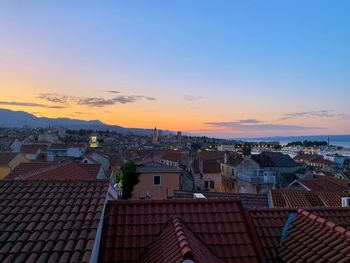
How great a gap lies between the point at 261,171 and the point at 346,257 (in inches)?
1616

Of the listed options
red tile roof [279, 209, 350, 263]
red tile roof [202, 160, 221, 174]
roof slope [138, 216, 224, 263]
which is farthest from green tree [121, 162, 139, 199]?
red tile roof [279, 209, 350, 263]

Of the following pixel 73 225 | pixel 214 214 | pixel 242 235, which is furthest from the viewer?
pixel 214 214

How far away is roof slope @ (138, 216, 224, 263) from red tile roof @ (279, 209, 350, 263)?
1.40 metres

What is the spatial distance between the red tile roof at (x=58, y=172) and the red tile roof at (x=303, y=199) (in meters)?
11.0

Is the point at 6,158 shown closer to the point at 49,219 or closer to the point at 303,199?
the point at 303,199

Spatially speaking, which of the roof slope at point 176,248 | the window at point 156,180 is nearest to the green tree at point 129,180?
the window at point 156,180

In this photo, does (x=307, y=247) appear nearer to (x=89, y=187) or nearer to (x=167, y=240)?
(x=167, y=240)

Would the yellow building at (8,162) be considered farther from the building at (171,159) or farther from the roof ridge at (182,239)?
the roof ridge at (182,239)

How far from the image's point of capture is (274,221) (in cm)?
748

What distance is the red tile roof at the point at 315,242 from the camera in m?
5.49

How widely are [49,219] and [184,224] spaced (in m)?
2.55

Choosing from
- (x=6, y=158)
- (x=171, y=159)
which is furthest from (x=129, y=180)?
(x=171, y=159)

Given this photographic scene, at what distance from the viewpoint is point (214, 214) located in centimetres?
724

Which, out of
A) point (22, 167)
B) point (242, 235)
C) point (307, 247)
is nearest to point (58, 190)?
point (242, 235)
